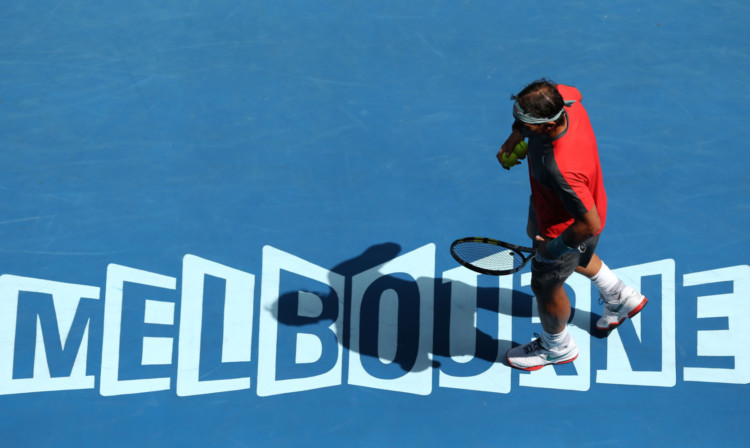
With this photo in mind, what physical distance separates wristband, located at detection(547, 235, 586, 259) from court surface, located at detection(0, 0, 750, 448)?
1141mm

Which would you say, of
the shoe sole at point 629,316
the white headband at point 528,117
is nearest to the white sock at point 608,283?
the shoe sole at point 629,316

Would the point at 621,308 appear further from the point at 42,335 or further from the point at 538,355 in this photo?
the point at 42,335

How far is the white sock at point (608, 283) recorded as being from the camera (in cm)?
382

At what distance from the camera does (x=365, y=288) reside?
4.29 metres

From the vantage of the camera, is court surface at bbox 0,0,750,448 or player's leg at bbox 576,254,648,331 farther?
court surface at bbox 0,0,750,448

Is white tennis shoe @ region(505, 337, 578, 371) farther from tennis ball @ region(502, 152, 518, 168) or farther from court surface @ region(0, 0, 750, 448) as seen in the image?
tennis ball @ region(502, 152, 518, 168)

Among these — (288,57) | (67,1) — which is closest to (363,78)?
(288,57)

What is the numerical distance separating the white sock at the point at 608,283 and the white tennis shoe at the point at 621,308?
0.12 ft

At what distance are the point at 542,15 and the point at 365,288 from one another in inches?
89.2

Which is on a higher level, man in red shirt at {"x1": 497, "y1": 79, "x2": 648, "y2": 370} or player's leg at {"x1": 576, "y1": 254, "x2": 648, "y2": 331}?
man in red shirt at {"x1": 497, "y1": 79, "x2": 648, "y2": 370}

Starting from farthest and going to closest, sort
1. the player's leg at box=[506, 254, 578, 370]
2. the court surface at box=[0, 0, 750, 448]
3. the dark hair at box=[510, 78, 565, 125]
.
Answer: the court surface at box=[0, 0, 750, 448] < the player's leg at box=[506, 254, 578, 370] < the dark hair at box=[510, 78, 565, 125]

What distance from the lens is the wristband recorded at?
307cm

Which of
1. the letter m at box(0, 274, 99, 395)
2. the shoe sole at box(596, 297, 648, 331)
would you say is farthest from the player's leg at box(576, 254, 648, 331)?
the letter m at box(0, 274, 99, 395)

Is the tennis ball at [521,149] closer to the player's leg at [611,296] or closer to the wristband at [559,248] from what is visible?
the wristband at [559,248]
